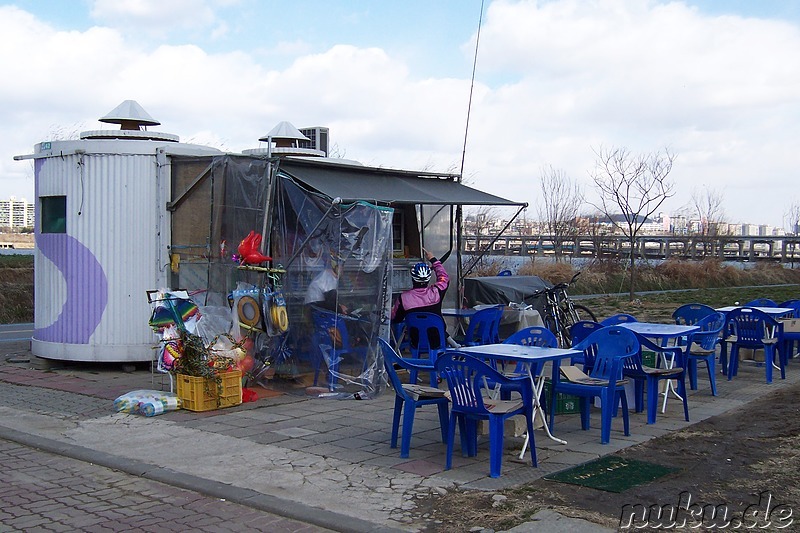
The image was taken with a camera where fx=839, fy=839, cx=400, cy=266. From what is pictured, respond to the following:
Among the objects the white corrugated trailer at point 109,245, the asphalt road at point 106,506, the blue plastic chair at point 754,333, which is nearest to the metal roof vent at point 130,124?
the white corrugated trailer at point 109,245

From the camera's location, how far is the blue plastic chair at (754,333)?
1116 cm

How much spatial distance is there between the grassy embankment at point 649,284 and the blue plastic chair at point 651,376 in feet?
30.4

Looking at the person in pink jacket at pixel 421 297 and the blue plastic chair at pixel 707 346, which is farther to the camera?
the person in pink jacket at pixel 421 297

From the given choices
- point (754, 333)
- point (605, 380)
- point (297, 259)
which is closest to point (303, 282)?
point (297, 259)

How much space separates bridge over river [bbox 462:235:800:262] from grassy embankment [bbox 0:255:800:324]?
1.42m

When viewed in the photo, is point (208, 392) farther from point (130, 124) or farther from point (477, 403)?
point (130, 124)

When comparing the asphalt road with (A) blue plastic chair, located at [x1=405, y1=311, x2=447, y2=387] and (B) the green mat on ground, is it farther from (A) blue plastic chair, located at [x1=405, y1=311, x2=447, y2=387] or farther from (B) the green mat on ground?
(A) blue plastic chair, located at [x1=405, y1=311, x2=447, y2=387]

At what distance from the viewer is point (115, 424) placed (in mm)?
8508

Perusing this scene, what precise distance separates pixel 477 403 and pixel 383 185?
5339 millimetres

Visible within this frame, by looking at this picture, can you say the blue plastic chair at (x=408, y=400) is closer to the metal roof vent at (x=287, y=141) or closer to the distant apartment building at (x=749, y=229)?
the metal roof vent at (x=287, y=141)

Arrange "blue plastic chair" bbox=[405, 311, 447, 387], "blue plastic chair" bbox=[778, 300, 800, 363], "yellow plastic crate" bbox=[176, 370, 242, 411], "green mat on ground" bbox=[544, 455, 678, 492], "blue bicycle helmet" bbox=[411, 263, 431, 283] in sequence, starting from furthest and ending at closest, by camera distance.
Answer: "blue plastic chair" bbox=[778, 300, 800, 363] → "blue bicycle helmet" bbox=[411, 263, 431, 283] → "blue plastic chair" bbox=[405, 311, 447, 387] → "yellow plastic crate" bbox=[176, 370, 242, 411] → "green mat on ground" bbox=[544, 455, 678, 492]

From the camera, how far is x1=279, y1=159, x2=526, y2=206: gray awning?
10273 mm

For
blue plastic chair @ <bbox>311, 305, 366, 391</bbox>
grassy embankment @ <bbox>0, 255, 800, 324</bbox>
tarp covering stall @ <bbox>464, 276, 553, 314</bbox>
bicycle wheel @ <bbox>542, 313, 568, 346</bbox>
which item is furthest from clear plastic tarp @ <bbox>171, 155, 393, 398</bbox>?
grassy embankment @ <bbox>0, 255, 800, 324</bbox>

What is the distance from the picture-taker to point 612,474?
257 inches
